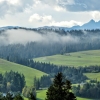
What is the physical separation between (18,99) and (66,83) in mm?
14152

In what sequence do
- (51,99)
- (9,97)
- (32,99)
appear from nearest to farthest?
(51,99), (32,99), (9,97)

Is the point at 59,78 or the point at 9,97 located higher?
the point at 59,78

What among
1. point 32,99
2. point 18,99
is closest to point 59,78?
Result: point 32,99

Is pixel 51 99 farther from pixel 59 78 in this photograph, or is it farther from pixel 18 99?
pixel 18 99

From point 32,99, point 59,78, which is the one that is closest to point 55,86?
point 59,78

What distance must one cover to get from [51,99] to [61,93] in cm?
126

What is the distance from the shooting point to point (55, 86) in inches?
1430

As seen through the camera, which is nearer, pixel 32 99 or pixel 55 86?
pixel 55 86

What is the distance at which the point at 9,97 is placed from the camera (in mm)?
53219

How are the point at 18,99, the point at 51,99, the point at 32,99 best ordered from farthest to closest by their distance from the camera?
the point at 18,99 → the point at 32,99 → the point at 51,99

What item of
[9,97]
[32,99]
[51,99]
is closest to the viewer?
[51,99]

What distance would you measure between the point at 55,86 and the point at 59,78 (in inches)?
38.1

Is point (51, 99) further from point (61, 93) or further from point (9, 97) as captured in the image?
point (9, 97)

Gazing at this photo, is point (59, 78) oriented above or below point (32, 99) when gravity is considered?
above
